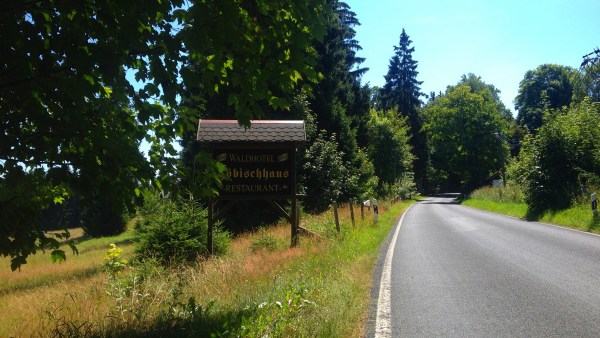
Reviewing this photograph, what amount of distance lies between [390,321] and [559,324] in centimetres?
190

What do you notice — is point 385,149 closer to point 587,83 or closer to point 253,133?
point 587,83

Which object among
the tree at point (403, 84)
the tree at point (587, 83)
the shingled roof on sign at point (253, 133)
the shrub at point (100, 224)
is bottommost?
the shrub at point (100, 224)

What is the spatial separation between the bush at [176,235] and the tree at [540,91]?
6747cm

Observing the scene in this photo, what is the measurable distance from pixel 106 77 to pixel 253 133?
8435 millimetres

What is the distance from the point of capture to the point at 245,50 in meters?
4.32

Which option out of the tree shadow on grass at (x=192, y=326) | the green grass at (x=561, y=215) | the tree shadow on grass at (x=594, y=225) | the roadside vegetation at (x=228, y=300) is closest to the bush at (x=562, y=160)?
the green grass at (x=561, y=215)

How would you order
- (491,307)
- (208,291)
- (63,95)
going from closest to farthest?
(63,95) < (491,307) < (208,291)

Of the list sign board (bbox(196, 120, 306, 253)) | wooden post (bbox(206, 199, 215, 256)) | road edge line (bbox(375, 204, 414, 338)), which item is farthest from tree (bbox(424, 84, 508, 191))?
road edge line (bbox(375, 204, 414, 338))

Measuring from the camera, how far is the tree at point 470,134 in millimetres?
61031

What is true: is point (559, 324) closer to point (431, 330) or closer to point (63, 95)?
point (431, 330)

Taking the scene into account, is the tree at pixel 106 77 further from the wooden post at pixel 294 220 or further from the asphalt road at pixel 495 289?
the wooden post at pixel 294 220

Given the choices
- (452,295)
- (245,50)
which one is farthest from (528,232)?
(245,50)

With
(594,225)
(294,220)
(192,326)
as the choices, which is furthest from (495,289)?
(594,225)

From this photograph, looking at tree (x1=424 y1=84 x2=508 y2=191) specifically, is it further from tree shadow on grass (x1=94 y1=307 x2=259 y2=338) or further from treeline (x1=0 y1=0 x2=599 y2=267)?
treeline (x1=0 y1=0 x2=599 y2=267)
